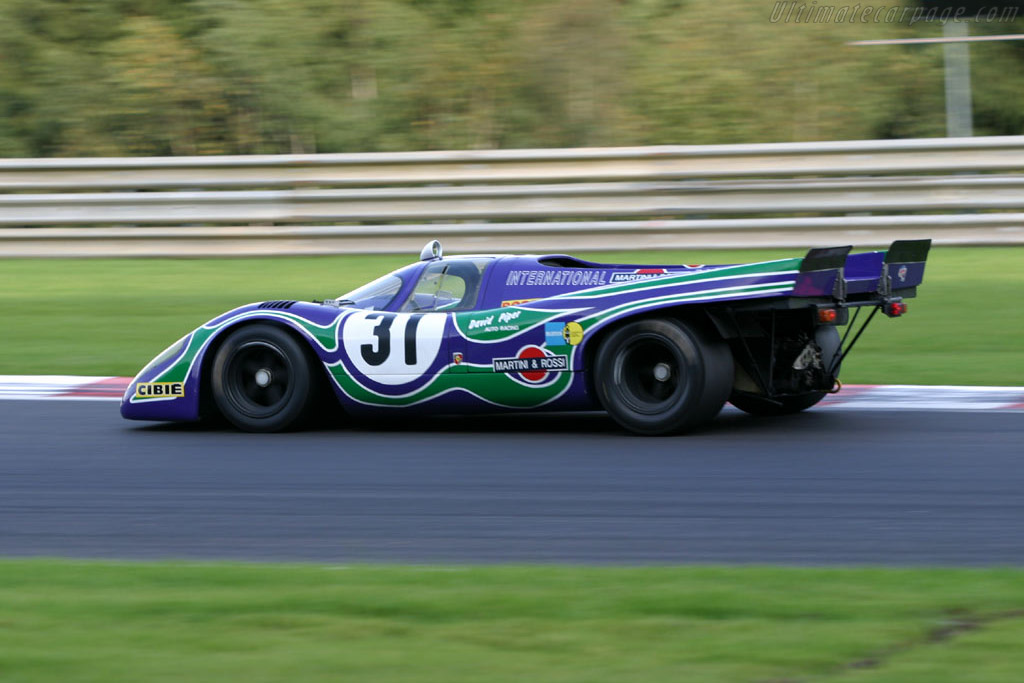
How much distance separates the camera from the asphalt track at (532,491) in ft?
18.8

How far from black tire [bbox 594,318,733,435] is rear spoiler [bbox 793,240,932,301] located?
623 mm

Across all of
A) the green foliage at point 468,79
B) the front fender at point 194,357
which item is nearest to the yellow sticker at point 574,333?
the front fender at point 194,357

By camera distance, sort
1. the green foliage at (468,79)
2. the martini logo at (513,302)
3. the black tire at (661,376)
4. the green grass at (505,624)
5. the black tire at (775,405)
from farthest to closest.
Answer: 1. the green foliage at (468,79)
2. the black tire at (775,405)
3. the martini logo at (513,302)
4. the black tire at (661,376)
5. the green grass at (505,624)

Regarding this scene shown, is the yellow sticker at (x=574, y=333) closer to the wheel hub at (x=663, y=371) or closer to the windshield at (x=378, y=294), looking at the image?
the wheel hub at (x=663, y=371)

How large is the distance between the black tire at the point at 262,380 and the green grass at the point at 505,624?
3.46 meters

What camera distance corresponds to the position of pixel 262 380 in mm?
8977

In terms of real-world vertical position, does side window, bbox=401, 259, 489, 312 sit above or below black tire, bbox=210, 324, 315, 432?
above

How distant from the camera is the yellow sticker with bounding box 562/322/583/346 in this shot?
827 cm

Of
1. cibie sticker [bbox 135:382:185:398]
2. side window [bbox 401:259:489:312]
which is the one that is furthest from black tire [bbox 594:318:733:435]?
cibie sticker [bbox 135:382:185:398]

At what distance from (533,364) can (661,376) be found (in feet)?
2.43

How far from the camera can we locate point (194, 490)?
7105 millimetres

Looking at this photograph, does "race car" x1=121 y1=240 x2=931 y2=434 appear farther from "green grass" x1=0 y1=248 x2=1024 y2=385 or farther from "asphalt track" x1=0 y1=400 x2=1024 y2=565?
"green grass" x1=0 y1=248 x2=1024 y2=385

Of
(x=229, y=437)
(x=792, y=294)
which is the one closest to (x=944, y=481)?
(x=792, y=294)

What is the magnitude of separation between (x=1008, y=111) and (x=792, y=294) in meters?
13.3
